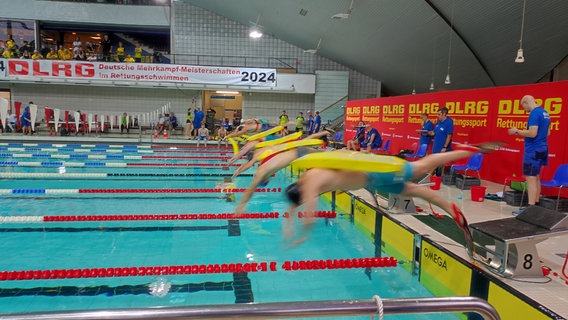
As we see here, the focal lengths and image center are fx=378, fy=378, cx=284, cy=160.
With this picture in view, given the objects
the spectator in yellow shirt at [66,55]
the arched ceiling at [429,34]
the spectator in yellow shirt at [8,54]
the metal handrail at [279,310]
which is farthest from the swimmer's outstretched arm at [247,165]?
the spectator in yellow shirt at [8,54]

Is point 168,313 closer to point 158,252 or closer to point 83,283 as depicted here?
point 83,283

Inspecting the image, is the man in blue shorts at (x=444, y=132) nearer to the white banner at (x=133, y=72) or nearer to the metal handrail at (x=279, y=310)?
the metal handrail at (x=279, y=310)

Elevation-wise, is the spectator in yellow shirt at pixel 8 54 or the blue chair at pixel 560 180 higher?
the spectator in yellow shirt at pixel 8 54

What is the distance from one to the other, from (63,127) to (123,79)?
3133 mm

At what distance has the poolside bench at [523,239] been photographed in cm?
252

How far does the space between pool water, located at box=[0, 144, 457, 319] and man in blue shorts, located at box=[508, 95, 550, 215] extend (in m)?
2.07

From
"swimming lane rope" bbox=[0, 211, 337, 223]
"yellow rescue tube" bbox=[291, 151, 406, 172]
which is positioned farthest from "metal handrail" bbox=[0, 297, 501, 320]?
"swimming lane rope" bbox=[0, 211, 337, 223]

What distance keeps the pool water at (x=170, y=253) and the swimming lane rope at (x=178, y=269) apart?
0.13 m

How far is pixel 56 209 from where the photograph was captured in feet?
18.8

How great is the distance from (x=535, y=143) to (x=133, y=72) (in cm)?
1542

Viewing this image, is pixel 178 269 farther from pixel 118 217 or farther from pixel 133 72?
pixel 133 72

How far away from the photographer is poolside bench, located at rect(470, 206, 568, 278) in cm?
252

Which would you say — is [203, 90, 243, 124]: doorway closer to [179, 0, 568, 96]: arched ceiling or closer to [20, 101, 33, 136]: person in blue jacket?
[179, 0, 568, 96]: arched ceiling

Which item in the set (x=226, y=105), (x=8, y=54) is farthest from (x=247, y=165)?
(x=226, y=105)
